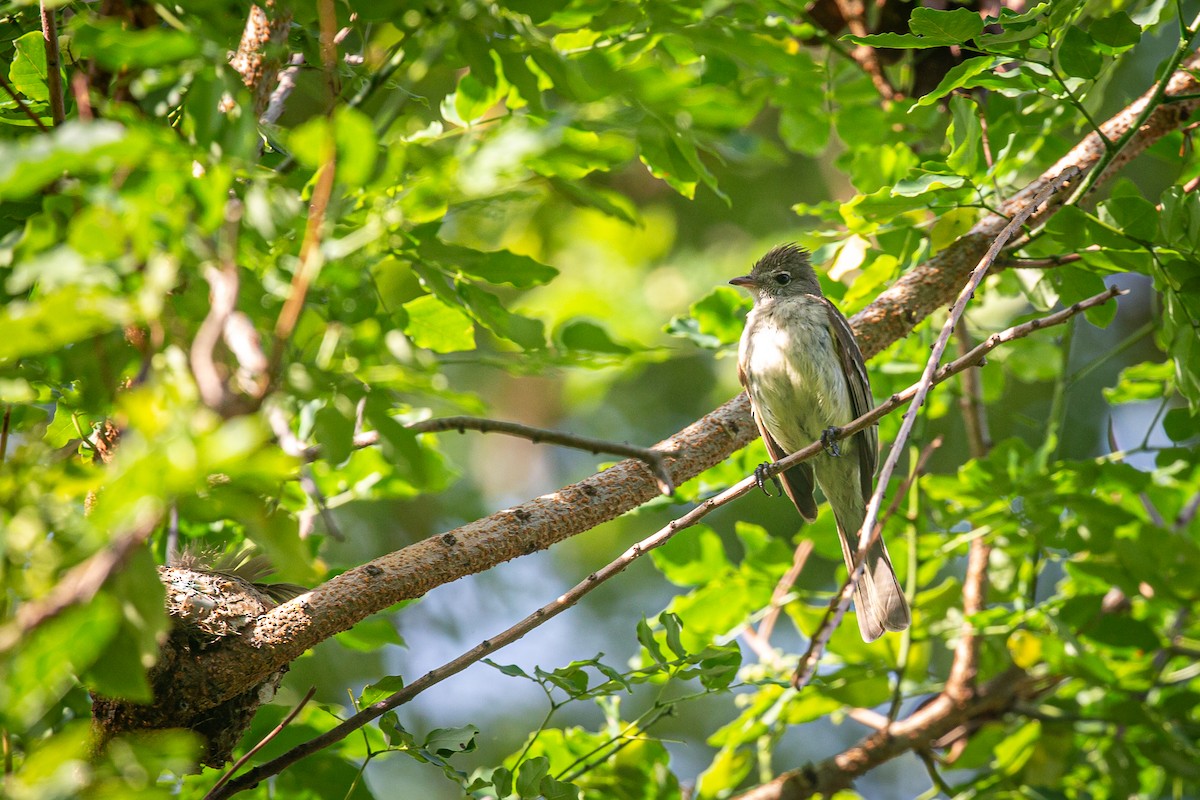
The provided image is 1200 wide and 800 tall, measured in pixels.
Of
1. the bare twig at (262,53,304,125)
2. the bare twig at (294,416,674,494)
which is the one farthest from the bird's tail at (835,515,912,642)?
the bare twig at (262,53,304,125)

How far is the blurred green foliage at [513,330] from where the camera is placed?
3.95ft

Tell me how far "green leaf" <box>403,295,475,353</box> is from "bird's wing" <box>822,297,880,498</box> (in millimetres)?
1398

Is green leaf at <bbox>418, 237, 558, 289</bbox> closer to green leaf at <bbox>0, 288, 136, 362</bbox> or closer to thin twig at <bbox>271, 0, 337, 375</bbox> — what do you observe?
thin twig at <bbox>271, 0, 337, 375</bbox>

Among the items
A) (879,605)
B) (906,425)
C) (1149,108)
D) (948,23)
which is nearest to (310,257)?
(906,425)

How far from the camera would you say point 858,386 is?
12.7 feet

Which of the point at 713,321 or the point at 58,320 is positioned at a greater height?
the point at 58,320

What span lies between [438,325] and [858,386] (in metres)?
1.94

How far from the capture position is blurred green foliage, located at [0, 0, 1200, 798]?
1.20 metres

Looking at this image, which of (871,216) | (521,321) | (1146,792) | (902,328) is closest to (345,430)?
(521,321)

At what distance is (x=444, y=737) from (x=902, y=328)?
196 cm

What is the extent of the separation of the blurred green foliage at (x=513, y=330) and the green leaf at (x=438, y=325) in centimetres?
1

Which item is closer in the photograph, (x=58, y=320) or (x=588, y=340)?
(x=58, y=320)

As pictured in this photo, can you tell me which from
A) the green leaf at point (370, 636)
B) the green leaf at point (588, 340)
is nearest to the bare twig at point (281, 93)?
the green leaf at point (588, 340)

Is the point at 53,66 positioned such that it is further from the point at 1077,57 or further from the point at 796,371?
the point at 796,371
